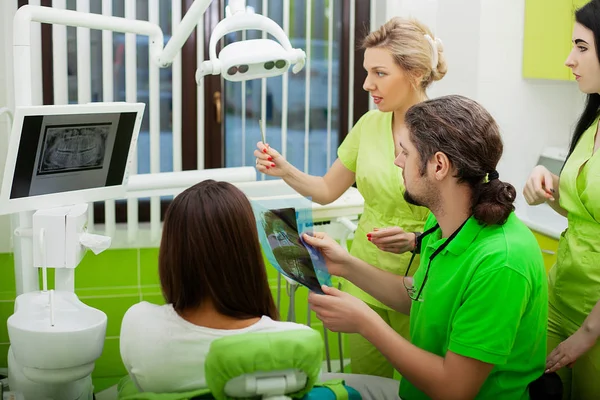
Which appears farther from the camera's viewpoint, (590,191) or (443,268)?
(590,191)

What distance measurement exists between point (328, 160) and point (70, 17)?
1765 mm

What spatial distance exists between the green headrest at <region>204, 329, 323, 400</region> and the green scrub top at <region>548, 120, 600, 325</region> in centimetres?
93

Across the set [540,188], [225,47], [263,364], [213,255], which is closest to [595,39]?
[540,188]

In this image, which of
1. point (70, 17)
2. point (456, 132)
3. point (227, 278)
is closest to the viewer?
point (227, 278)

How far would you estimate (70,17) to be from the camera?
174 cm

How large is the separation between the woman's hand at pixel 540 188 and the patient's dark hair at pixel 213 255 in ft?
2.70

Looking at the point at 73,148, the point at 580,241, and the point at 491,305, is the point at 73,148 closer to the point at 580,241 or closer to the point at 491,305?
the point at 491,305

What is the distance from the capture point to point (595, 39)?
1.79 m

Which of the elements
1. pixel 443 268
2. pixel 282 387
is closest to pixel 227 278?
pixel 282 387

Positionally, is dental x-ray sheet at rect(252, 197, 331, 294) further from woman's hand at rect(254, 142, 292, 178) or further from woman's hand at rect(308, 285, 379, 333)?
woman's hand at rect(254, 142, 292, 178)

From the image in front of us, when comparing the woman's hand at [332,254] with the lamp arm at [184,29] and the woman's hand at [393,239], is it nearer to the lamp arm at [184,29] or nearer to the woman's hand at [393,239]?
the woman's hand at [393,239]

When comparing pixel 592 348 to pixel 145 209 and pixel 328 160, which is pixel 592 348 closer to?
pixel 328 160

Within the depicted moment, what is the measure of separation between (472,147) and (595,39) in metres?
0.56

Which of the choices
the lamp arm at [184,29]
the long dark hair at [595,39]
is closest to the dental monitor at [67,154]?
the lamp arm at [184,29]
